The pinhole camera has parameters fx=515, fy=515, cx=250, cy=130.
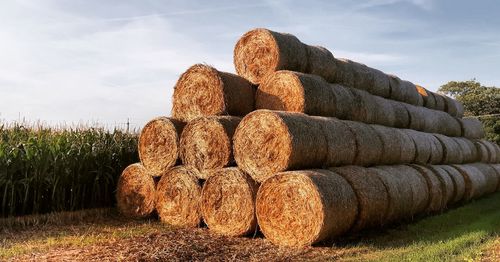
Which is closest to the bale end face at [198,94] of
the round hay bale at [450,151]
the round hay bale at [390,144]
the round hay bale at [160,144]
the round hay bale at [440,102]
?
the round hay bale at [160,144]

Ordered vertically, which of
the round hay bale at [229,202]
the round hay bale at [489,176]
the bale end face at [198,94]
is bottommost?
the round hay bale at [229,202]

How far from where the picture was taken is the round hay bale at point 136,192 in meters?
9.88

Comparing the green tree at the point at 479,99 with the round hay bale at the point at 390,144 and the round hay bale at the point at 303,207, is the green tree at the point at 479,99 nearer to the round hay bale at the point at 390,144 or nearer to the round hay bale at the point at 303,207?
the round hay bale at the point at 390,144

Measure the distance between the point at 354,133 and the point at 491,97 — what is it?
38.6 metres

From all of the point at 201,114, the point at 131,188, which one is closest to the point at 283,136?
the point at 201,114

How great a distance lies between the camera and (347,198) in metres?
7.88

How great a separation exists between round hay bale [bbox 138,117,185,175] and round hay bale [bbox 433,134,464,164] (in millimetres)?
7697

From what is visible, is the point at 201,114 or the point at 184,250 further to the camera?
the point at 201,114

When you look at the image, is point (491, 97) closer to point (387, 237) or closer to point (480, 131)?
point (480, 131)

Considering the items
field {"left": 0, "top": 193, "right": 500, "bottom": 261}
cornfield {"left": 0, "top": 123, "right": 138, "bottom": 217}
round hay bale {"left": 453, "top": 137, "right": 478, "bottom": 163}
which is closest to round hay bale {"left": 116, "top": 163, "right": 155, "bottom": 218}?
field {"left": 0, "top": 193, "right": 500, "bottom": 261}

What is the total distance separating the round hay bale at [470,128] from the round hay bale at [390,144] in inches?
263

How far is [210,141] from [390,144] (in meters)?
3.96

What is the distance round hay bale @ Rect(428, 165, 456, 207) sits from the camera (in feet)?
38.3

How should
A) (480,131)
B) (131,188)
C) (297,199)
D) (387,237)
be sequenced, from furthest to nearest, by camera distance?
(480,131) → (131,188) → (387,237) → (297,199)
